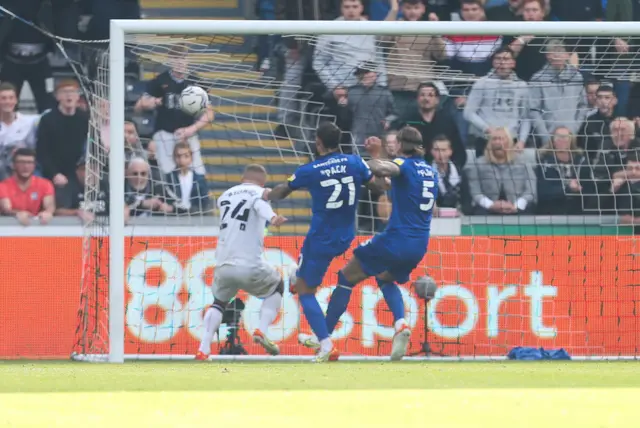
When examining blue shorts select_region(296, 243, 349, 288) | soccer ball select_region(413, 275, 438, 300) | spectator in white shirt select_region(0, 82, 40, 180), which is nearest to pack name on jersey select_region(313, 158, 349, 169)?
blue shorts select_region(296, 243, 349, 288)

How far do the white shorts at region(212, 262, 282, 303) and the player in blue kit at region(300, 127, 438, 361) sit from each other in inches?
22.5

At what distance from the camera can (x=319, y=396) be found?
6.84 m

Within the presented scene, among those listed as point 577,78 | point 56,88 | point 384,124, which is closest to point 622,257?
point 577,78

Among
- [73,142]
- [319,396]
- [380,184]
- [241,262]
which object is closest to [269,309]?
[241,262]

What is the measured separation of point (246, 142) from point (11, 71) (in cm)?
303

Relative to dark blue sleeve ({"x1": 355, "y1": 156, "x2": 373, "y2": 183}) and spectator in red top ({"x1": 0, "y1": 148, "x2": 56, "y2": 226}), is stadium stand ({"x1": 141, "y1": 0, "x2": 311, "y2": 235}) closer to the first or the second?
spectator in red top ({"x1": 0, "y1": 148, "x2": 56, "y2": 226})

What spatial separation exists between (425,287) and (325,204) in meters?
1.61

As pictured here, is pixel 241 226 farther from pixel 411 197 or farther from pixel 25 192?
pixel 25 192

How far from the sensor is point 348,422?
561cm

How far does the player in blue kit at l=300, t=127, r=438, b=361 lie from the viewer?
1036 centimetres

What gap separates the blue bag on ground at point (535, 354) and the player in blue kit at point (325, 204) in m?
1.89

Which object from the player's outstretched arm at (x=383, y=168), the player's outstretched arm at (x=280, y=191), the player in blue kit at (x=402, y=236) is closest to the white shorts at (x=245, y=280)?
the player in blue kit at (x=402, y=236)

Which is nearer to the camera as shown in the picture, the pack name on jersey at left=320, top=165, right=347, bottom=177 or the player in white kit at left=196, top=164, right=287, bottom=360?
the pack name on jersey at left=320, top=165, right=347, bottom=177

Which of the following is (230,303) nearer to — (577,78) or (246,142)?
(246,142)
